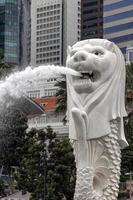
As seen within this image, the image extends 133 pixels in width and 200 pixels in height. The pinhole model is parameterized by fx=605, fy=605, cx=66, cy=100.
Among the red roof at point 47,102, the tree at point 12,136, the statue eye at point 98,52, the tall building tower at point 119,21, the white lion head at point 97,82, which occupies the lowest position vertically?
the tree at point 12,136

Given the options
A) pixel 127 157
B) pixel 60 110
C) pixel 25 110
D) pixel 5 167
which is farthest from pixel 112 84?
pixel 25 110

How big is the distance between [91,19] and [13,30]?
64.6ft

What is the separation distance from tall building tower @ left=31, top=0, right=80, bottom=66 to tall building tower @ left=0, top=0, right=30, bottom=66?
2617mm

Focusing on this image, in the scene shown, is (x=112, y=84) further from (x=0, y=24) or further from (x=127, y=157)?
(x=0, y=24)

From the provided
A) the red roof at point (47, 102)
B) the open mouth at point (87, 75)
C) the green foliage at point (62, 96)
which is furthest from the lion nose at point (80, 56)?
the red roof at point (47, 102)

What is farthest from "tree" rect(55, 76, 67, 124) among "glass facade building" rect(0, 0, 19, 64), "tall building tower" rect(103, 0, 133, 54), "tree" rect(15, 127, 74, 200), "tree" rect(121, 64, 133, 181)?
"glass facade building" rect(0, 0, 19, 64)

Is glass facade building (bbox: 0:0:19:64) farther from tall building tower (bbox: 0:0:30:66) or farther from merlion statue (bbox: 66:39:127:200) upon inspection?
merlion statue (bbox: 66:39:127:200)

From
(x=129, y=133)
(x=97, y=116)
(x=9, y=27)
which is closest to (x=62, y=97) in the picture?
(x=129, y=133)

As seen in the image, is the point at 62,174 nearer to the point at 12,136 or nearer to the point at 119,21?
the point at 12,136

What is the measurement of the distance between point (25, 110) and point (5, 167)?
18.0 ft

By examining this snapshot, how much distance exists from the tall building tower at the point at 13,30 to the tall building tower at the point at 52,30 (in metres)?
2.62

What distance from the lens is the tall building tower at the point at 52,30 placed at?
126 meters

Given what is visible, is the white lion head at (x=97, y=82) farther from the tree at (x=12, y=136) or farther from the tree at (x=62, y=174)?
the tree at (x=12, y=136)

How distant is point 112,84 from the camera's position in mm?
18578
